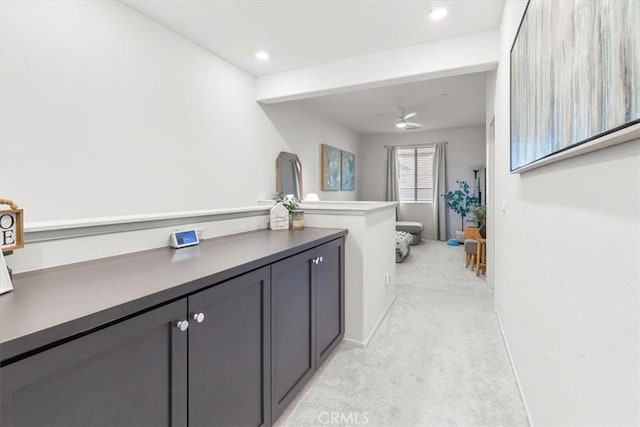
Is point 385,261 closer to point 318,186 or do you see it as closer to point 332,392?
point 332,392

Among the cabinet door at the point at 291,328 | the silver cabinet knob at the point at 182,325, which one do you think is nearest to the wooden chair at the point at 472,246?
the cabinet door at the point at 291,328

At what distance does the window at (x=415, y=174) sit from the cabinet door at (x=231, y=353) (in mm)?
6962

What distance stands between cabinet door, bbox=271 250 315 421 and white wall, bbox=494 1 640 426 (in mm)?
1134

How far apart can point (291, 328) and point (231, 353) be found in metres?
0.47

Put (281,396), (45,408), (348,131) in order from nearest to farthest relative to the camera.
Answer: (45,408) < (281,396) < (348,131)

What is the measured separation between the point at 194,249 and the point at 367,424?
1.27m

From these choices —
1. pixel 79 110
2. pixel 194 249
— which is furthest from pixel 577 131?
pixel 79 110

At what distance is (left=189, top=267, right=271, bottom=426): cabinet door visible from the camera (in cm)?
108

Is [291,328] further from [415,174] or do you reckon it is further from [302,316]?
[415,174]

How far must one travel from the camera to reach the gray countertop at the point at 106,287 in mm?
696

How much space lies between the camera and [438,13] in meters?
2.59

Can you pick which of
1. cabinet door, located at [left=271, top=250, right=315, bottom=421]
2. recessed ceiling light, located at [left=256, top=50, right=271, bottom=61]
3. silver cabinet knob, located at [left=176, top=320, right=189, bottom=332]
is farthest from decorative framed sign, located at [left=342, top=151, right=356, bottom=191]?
silver cabinet knob, located at [left=176, top=320, right=189, bottom=332]

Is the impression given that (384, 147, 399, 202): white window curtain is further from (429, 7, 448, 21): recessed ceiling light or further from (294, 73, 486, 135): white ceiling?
(429, 7, 448, 21): recessed ceiling light

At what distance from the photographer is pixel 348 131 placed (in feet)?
23.9
